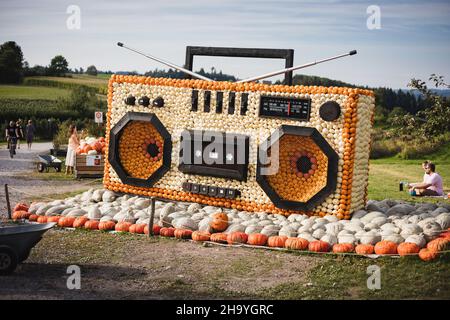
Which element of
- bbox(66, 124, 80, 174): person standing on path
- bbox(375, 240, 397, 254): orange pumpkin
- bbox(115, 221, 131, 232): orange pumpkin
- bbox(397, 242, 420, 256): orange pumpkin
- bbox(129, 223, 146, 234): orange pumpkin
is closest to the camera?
bbox(397, 242, 420, 256): orange pumpkin

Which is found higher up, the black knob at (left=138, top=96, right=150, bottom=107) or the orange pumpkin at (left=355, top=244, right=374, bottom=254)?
the black knob at (left=138, top=96, right=150, bottom=107)

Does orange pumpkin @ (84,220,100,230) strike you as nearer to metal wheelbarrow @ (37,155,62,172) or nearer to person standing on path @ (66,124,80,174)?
person standing on path @ (66,124,80,174)

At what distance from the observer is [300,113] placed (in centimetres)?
1355

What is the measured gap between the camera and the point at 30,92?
46.2 metres

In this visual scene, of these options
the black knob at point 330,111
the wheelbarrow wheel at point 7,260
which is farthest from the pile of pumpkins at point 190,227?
the wheelbarrow wheel at point 7,260

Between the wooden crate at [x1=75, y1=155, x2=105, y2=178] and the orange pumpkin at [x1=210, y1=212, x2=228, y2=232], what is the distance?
949 cm

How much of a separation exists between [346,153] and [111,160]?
6.02m

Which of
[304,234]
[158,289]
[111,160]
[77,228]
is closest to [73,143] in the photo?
[111,160]

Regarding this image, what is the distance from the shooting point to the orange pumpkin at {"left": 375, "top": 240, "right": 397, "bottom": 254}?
10.9m

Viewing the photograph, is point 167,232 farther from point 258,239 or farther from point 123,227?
point 258,239

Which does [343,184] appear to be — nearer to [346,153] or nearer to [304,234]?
[346,153]

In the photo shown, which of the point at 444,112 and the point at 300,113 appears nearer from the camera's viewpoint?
the point at 300,113

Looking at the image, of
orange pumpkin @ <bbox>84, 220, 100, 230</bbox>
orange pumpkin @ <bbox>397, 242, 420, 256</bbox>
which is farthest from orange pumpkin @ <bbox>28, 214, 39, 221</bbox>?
orange pumpkin @ <bbox>397, 242, 420, 256</bbox>
